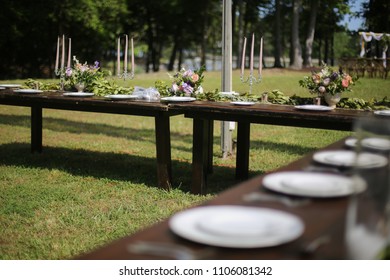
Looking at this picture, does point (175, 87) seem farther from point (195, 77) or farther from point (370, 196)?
point (370, 196)

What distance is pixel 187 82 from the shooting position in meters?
6.07

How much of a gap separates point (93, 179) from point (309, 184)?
4.76 m

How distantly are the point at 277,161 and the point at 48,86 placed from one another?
3374 millimetres

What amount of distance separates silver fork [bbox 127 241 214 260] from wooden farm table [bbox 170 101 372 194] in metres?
3.44

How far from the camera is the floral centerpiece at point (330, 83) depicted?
17.1 feet

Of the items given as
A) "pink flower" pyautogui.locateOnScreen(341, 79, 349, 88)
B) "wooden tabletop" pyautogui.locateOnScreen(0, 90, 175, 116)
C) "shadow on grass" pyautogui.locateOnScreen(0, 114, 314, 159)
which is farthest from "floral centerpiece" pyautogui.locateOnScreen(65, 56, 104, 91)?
"pink flower" pyautogui.locateOnScreen(341, 79, 349, 88)

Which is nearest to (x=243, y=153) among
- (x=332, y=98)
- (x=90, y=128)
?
(x=332, y=98)

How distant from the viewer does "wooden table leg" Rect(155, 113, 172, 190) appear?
5691mm

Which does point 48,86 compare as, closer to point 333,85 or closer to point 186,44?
point 333,85

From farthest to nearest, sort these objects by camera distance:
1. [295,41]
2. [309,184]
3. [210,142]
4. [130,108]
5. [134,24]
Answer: [134,24] → [295,41] → [210,142] → [130,108] → [309,184]

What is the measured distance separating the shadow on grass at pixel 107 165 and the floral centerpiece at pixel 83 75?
3.62ft

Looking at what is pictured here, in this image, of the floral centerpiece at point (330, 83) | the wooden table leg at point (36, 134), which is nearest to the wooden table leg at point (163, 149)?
the floral centerpiece at point (330, 83)

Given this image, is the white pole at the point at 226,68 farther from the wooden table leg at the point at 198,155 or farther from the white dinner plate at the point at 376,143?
the white dinner plate at the point at 376,143
